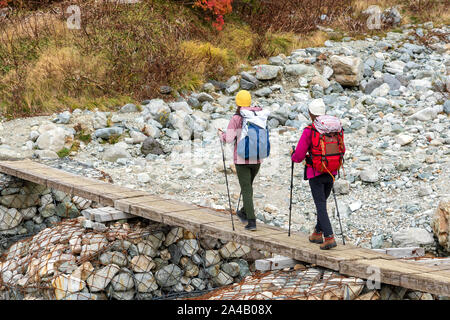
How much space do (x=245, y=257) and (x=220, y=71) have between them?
7.67 meters

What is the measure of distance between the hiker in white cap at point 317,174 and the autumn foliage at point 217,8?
35.2 ft

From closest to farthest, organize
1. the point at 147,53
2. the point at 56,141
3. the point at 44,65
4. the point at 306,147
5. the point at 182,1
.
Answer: the point at 306,147 < the point at 56,141 < the point at 44,65 < the point at 147,53 < the point at 182,1

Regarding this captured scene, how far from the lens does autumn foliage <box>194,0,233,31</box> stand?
1565 centimetres

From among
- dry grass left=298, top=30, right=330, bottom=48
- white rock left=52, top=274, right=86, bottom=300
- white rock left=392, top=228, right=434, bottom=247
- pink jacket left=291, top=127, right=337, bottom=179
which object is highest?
dry grass left=298, top=30, right=330, bottom=48

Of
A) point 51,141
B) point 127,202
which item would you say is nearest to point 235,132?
point 127,202

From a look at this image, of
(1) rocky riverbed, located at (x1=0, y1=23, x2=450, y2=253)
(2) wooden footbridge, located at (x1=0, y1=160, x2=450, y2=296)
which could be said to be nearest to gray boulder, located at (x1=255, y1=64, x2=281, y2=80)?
(1) rocky riverbed, located at (x1=0, y1=23, x2=450, y2=253)

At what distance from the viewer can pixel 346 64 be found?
556 inches

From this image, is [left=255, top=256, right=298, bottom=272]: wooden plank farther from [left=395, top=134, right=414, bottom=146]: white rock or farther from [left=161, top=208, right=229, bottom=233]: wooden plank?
[left=395, top=134, right=414, bottom=146]: white rock

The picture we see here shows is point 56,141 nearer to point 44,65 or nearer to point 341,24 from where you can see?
point 44,65

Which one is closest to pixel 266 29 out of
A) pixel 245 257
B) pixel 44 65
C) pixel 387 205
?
pixel 44 65

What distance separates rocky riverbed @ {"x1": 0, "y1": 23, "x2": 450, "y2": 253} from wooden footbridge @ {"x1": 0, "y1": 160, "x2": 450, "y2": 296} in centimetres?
127

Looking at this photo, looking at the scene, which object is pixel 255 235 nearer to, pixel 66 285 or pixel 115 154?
pixel 66 285

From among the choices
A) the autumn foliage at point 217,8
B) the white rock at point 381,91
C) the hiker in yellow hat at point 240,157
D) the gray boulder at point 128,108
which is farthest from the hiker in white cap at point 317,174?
the autumn foliage at point 217,8

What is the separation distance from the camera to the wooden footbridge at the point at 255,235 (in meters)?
4.82
